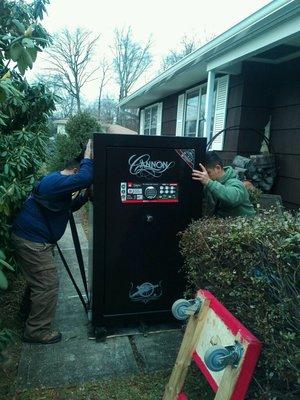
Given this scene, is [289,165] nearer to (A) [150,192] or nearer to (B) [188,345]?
(A) [150,192]

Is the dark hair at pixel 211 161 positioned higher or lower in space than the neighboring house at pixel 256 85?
lower

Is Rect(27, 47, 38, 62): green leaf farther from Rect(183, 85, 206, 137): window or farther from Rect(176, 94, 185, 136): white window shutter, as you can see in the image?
Rect(176, 94, 185, 136): white window shutter

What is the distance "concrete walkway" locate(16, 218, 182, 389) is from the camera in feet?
9.37

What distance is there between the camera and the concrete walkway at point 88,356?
286cm

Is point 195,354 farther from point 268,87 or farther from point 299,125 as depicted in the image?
point 268,87

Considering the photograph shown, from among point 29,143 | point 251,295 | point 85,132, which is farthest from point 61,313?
point 85,132

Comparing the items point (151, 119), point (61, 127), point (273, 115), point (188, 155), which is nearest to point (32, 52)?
point (188, 155)

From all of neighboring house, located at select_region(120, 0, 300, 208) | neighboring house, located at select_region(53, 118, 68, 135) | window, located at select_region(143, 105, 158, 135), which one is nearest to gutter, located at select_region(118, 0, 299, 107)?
neighboring house, located at select_region(120, 0, 300, 208)

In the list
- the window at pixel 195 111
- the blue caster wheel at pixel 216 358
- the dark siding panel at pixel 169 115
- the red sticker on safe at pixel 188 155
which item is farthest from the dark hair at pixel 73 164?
the dark siding panel at pixel 169 115

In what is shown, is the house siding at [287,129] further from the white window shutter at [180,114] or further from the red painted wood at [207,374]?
the red painted wood at [207,374]

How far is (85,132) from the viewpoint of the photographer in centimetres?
1175

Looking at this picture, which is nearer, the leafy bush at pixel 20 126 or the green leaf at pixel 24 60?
the green leaf at pixel 24 60

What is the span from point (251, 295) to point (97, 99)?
4397 cm

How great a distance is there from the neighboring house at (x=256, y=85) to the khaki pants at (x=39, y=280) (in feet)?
11.7
